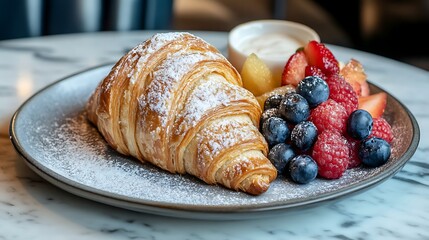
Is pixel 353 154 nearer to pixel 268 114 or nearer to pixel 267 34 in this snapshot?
pixel 268 114

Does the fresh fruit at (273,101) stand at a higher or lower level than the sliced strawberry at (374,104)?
higher

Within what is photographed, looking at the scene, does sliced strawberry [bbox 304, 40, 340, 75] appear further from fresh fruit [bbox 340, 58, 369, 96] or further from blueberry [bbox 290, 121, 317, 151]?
blueberry [bbox 290, 121, 317, 151]

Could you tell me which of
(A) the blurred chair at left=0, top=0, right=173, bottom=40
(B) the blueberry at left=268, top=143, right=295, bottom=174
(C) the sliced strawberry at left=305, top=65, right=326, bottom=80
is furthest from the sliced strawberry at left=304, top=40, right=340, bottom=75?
(A) the blurred chair at left=0, top=0, right=173, bottom=40

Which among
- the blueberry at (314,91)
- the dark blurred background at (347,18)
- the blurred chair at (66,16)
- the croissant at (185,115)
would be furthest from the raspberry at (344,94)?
the dark blurred background at (347,18)

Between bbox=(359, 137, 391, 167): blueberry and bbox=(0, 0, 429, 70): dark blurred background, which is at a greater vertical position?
bbox=(359, 137, 391, 167): blueberry

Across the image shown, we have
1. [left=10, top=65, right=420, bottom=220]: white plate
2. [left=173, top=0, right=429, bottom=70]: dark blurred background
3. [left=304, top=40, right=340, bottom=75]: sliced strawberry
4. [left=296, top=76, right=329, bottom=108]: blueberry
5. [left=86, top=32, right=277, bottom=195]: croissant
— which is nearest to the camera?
[left=10, top=65, right=420, bottom=220]: white plate

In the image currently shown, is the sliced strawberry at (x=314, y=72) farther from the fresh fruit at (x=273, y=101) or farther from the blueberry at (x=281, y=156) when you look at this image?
the blueberry at (x=281, y=156)

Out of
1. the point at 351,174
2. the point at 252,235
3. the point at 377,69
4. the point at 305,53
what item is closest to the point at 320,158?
the point at 351,174

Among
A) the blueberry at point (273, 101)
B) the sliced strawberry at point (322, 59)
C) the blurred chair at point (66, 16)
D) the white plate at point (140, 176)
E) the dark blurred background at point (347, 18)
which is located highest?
the sliced strawberry at point (322, 59)
